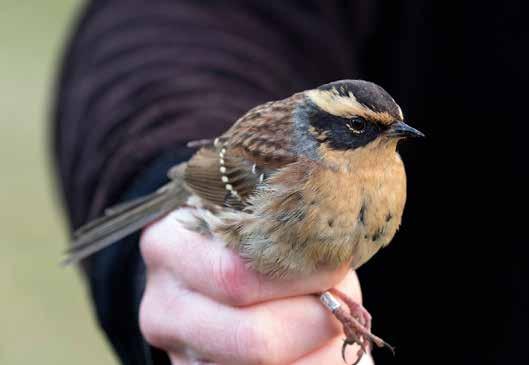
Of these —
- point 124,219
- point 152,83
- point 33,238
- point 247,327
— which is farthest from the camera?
point 33,238

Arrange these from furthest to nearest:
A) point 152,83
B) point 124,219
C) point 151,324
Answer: point 152,83 → point 124,219 → point 151,324

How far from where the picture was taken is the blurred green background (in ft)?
21.0

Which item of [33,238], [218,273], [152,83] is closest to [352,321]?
[218,273]

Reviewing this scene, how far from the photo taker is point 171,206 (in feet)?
9.59

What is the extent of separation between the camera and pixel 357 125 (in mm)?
2414

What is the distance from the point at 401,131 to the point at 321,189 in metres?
0.28

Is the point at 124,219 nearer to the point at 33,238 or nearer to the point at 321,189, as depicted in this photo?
the point at 321,189

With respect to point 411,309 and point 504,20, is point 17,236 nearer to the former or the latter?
point 411,309

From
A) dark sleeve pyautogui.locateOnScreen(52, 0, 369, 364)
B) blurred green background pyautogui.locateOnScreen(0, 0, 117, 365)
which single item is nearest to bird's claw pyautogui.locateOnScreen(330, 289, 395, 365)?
dark sleeve pyautogui.locateOnScreen(52, 0, 369, 364)

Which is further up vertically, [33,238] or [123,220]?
[123,220]

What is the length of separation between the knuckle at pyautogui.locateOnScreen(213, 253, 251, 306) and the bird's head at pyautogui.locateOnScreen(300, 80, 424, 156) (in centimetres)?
45

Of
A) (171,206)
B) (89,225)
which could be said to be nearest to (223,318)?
(171,206)

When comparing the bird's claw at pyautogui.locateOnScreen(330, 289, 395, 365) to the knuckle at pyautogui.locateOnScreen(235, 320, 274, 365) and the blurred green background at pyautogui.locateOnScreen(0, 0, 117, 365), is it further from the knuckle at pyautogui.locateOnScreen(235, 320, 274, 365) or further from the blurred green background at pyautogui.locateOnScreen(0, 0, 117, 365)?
the blurred green background at pyautogui.locateOnScreen(0, 0, 117, 365)

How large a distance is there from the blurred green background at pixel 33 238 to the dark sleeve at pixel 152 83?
1.04m
